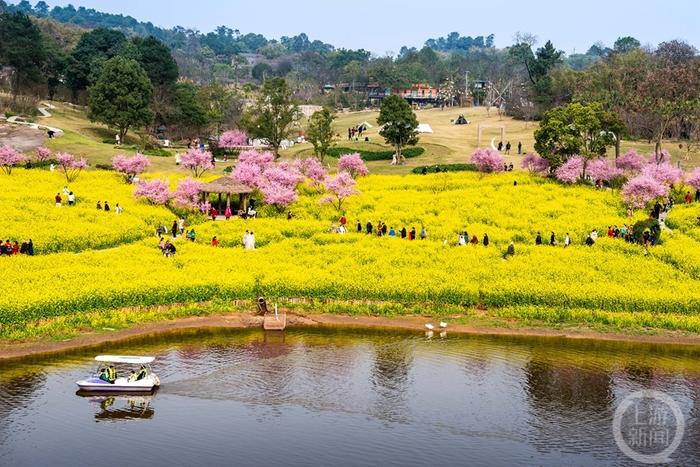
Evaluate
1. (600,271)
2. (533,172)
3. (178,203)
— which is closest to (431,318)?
(600,271)

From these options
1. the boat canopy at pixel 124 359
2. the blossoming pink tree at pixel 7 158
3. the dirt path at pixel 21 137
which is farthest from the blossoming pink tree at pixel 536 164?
the dirt path at pixel 21 137

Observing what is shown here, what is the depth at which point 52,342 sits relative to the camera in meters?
41.9

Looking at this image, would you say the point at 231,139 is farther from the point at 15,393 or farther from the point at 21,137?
the point at 15,393

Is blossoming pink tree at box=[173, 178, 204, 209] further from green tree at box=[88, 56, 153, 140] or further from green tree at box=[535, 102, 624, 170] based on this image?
green tree at box=[88, 56, 153, 140]

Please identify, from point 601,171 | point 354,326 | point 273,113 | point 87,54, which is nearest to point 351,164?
point 273,113

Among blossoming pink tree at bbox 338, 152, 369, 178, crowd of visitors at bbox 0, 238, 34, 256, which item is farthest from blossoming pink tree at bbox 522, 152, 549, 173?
→ crowd of visitors at bbox 0, 238, 34, 256

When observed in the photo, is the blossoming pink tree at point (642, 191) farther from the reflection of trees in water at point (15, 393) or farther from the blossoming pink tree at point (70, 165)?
the blossoming pink tree at point (70, 165)

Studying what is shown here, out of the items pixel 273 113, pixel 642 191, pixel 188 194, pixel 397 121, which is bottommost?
pixel 188 194

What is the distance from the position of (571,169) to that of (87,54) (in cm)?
8160

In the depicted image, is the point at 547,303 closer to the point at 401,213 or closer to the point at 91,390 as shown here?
the point at 401,213

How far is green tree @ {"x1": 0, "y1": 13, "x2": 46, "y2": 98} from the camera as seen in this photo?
11388 cm

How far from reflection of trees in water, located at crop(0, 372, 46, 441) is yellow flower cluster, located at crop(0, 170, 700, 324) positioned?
6103mm

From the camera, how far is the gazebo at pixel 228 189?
67.9 m

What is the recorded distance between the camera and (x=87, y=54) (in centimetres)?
12338
